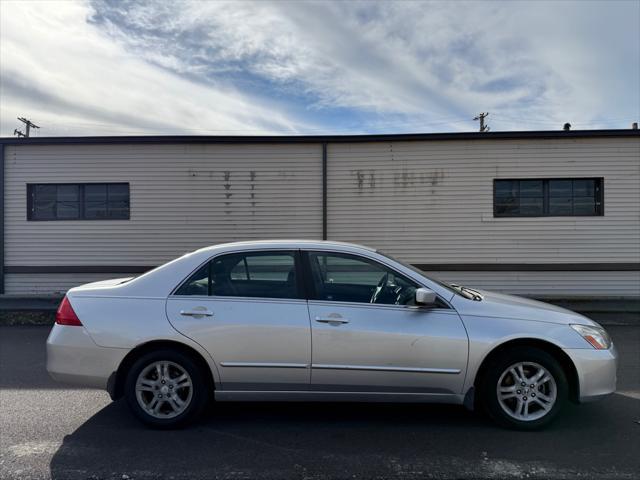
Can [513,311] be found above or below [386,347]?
above

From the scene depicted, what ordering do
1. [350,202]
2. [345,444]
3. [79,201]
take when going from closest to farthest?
1. [345,444]
2. [350,202]
3. [79,201]

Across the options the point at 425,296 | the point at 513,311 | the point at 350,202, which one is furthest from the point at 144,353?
the point at 350,202

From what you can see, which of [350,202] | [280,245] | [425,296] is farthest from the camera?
[350,202]

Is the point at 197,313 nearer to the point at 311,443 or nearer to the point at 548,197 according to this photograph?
the point at 311,443

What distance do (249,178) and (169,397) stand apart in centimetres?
749

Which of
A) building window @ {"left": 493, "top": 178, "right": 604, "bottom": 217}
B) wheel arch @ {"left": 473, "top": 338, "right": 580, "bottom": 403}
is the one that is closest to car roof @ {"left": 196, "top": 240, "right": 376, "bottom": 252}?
wheel arch @ {"left": 473, "top": 338, "right": 580, "bottom": 403}

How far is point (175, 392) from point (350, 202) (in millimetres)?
7475

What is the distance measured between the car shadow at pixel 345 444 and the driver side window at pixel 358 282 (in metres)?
1.12

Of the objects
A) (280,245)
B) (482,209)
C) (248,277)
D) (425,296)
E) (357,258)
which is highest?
(482,209)

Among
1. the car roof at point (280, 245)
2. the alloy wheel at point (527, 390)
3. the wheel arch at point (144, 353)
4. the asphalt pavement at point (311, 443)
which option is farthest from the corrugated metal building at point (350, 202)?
the wheel arch at point (144, 353)

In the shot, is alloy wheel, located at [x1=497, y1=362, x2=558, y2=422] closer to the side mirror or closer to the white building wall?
the side mirror

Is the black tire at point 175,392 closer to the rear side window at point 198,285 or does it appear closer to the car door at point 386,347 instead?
the rear side window at point 198,285

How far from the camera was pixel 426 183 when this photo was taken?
1085 cm

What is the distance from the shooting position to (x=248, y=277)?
420 cm
